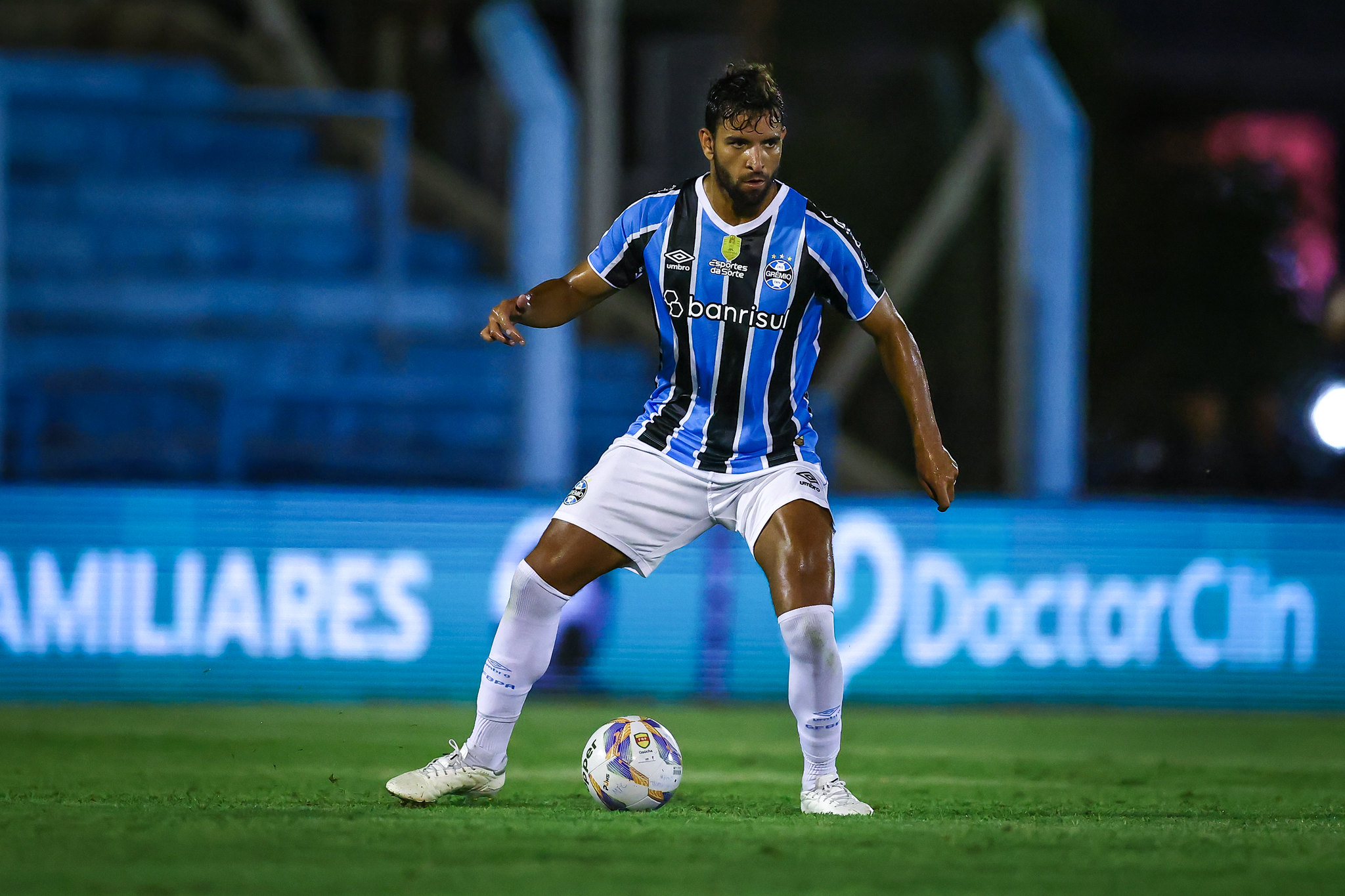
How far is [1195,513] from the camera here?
9352mm

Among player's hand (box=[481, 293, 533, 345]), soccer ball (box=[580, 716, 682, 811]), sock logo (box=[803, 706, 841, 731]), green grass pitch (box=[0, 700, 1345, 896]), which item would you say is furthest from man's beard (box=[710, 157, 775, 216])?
green grass pitch (box=[0, 700, 1345, 896])

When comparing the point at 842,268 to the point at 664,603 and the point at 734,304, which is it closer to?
the point at 734,304

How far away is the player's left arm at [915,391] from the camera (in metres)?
5.18

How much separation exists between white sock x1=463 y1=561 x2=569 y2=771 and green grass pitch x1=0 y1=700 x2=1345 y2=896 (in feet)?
0.70

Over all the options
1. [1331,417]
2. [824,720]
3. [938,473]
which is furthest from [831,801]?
[1331,417]

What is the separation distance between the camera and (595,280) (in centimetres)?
543

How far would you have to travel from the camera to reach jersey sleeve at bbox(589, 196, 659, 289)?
5348 millimetres

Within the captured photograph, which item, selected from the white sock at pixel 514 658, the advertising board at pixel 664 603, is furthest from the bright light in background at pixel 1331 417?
the white sock at pixel 514 658

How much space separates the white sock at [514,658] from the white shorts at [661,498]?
234 millimetres

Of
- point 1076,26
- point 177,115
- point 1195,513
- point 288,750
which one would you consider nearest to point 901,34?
point 1076,26

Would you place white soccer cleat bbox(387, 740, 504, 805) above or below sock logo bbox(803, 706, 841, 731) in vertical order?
below

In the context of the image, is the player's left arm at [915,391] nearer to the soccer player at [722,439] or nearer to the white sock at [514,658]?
the soccer player at [722,439]

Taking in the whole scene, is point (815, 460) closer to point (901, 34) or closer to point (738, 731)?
point (738, 731)

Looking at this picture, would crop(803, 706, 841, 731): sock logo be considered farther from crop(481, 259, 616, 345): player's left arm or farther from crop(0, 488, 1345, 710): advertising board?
crop(0, 488, 1345, 710): advertising board
